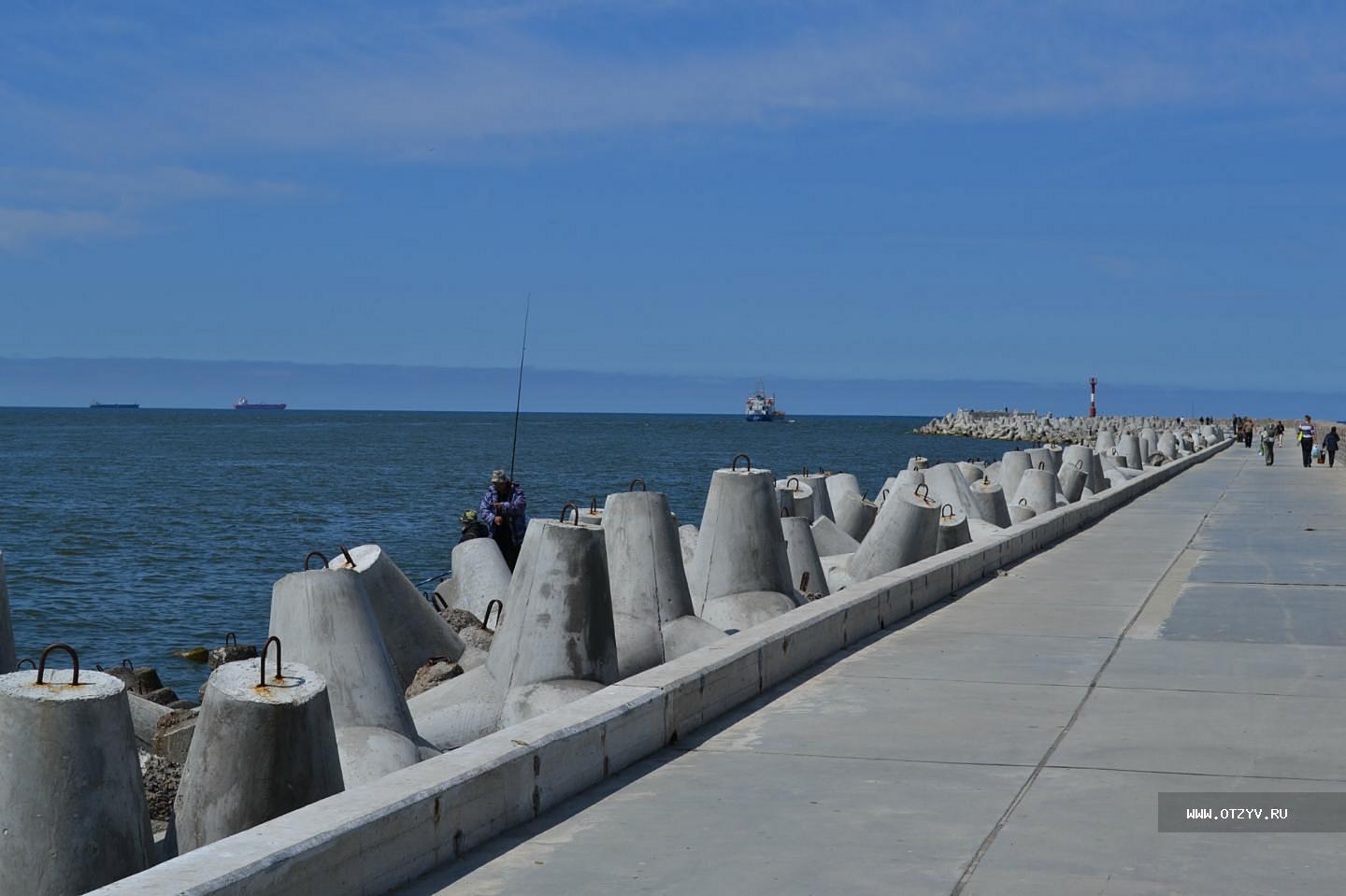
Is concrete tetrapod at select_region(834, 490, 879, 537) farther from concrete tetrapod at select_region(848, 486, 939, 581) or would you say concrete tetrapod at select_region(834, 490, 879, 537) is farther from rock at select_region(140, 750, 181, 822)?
rock at select_region(140, 750, 181, 822)

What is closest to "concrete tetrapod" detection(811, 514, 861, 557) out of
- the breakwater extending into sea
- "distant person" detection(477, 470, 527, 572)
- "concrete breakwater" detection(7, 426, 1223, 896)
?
"concrete breakwater" detection(7, 426, 1223, 896)

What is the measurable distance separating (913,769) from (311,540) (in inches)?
1155

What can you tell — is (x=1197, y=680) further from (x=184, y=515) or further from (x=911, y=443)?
(x=911, y=443)

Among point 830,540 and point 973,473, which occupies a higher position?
point 973,473

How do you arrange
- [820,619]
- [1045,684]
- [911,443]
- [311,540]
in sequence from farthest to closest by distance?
[911,443] → [311,540] → [820,619] → [1045,684]

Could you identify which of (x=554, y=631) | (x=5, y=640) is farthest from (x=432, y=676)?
(x=5, y=640)

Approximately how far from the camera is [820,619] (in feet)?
30.2

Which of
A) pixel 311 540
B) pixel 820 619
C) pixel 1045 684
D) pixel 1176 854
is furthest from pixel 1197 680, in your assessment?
pixel 311 540

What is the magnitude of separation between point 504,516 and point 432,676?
5.90 m

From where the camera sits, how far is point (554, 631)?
8.46 metres

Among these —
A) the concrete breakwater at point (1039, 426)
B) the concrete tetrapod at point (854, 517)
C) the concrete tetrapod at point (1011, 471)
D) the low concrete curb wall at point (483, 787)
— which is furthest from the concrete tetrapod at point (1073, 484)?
the concrete breakwater at point (1039, 426)

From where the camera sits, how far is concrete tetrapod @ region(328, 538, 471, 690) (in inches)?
428

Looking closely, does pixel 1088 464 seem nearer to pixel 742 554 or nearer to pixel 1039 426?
pixel 742 554

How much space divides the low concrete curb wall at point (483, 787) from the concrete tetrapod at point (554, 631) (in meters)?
0.76
